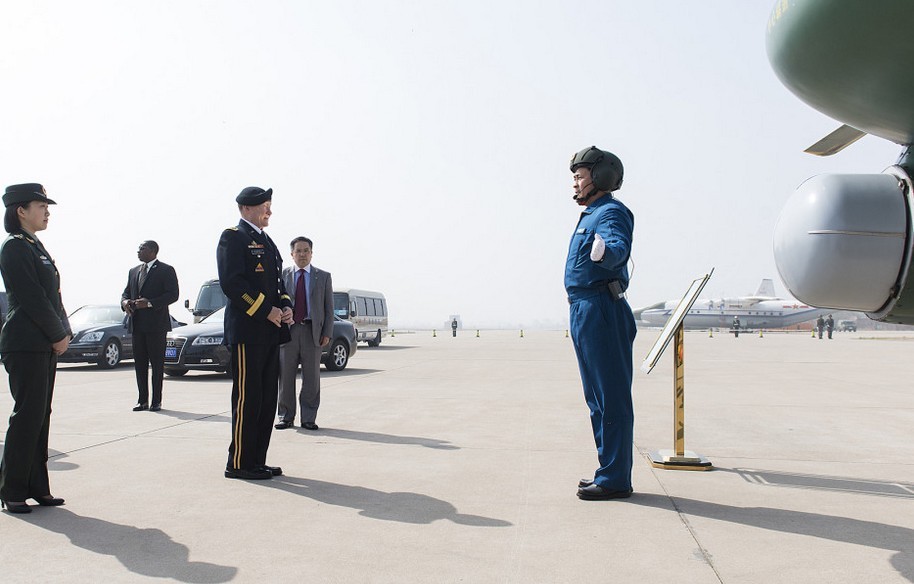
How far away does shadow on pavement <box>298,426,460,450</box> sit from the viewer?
5.48 meters

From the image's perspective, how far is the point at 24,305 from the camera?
3584mm

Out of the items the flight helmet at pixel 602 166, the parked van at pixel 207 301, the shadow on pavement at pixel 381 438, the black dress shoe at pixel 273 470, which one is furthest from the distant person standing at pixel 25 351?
the parked van at pixel 207 301

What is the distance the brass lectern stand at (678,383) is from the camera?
4.55m

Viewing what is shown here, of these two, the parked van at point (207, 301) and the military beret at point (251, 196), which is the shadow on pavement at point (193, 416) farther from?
the parked van at point (207, 301)

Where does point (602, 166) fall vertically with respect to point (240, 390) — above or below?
above

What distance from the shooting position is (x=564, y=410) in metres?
7.40

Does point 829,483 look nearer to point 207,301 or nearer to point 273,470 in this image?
point 273,470

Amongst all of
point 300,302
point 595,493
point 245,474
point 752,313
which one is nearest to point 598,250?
point 595,493

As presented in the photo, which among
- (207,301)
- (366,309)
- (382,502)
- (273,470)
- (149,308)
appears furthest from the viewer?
(366,309)

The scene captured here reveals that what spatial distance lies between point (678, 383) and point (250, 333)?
2.98 m

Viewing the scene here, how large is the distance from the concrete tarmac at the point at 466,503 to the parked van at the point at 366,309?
14.5m

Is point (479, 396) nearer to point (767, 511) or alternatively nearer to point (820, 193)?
point (767, 511)

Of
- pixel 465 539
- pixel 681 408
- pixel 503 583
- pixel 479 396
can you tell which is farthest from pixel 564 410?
pixel 503 583

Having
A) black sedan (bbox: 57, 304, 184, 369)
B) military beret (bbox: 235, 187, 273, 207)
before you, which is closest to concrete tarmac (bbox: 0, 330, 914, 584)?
military beret (bbox: 235, 187, 273, 207)
